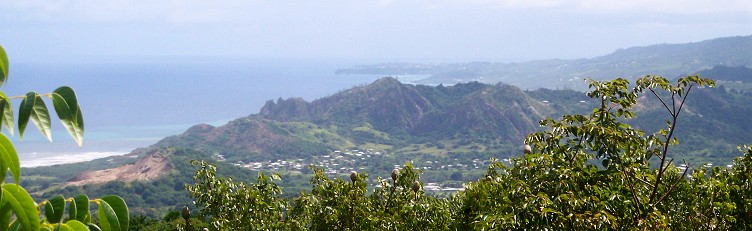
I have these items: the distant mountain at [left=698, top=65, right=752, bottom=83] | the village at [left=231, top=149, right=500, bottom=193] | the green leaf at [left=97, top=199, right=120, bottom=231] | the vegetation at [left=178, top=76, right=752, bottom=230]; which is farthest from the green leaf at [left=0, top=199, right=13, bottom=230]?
the distant mountain at [left=698, top=65, right=752, bottom=83]

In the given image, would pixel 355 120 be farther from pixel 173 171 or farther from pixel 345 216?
pixel 345 216

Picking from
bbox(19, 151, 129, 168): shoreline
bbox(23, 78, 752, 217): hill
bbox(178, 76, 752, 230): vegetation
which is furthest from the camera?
bbox(19, 151, 129, 168): shoreline

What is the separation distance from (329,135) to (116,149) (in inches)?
1642

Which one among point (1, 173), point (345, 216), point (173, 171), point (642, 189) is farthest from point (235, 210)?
point (173, 171)

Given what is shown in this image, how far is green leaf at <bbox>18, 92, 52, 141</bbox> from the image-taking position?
1.63 m

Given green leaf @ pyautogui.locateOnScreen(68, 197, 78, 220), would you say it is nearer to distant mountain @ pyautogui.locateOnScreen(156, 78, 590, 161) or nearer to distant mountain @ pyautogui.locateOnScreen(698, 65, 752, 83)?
distant mountain @ pyautogui.locateOnScreen(156, 78, 590, 161)

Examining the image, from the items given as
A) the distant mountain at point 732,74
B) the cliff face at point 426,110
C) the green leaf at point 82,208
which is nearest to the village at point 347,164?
the cliff face at point 426,110

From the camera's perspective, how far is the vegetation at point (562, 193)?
4680mm

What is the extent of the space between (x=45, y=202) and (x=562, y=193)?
3.70 metres

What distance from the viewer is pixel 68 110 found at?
1651 mm

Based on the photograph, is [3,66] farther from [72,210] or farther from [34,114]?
[72,210]

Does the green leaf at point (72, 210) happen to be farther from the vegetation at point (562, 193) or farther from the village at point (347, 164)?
the village at point (347, 164)

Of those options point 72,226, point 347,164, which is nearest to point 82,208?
point 72,226

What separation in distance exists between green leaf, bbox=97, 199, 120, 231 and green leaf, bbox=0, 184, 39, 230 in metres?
0.17
